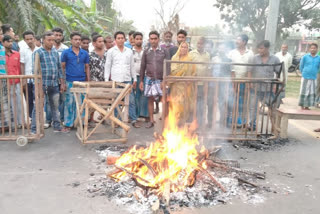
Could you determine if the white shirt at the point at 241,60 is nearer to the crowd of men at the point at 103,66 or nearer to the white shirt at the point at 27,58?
the crowd of men at the point at 103,66

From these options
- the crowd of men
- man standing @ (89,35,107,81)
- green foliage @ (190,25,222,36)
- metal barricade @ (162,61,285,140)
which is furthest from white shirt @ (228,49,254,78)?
green foliage @ (190,25,222,36)

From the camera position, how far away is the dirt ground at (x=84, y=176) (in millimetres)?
3156

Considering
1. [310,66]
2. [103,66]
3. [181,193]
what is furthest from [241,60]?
[181,193]

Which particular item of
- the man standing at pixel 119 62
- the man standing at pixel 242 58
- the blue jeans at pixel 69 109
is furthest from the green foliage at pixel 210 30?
the blue jeans at pixel 69 109

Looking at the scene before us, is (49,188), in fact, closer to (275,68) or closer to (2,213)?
(2,213)

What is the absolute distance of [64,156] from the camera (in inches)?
183

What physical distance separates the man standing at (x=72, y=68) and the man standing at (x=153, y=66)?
1224mm

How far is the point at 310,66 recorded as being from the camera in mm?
8344

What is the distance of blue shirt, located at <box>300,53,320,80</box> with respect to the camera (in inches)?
327

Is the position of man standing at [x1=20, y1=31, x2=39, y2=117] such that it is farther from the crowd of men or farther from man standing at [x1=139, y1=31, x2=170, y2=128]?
man standing at [x1=139, y1=31, x2=170, y2=128]

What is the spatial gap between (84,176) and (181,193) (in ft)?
4.51

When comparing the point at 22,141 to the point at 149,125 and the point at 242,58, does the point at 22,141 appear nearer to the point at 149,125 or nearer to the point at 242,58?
the point at 149,125

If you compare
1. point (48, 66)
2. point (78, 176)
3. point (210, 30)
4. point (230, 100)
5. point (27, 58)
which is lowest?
point (78, 176)

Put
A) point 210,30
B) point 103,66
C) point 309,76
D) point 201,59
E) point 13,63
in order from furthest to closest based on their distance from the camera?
point 210,30, point 309,76, point 103,66, point 201,59, point 13,63
